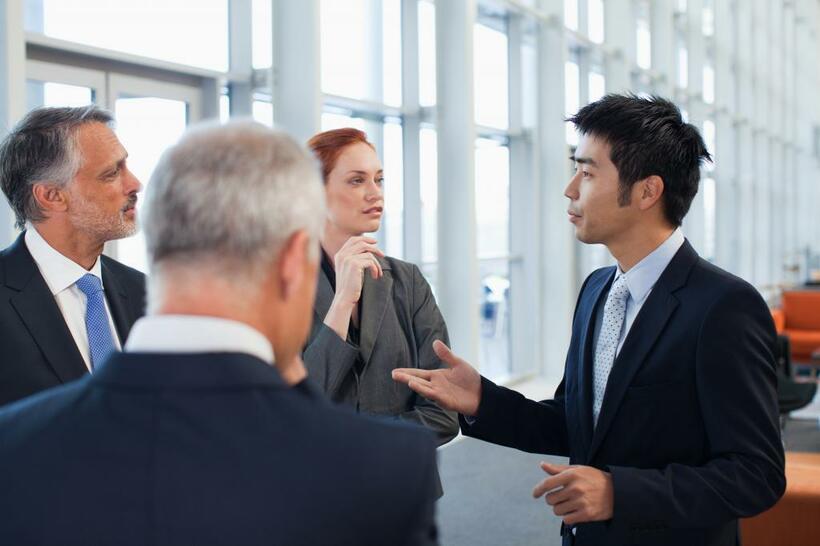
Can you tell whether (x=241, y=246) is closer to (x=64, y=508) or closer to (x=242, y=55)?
(x=64, y=508)

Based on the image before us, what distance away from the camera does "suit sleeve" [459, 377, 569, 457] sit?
214 centimetres

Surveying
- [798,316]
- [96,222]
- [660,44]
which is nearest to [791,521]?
[96,222]

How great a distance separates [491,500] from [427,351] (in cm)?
313

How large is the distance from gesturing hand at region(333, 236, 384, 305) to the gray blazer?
0.10m

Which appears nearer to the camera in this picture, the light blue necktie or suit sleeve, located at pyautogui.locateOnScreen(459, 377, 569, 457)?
suit sleeve, located at pyautogui.locateOnScreen(459, 377, 569, 457)

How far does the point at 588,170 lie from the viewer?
2.20 m

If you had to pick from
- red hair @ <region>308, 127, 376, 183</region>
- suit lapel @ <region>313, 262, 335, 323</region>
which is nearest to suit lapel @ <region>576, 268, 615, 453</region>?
suit lapel @ <region>313, 262, 335, 323</region>

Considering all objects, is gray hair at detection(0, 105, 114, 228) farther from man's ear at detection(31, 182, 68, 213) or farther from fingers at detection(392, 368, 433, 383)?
fingers at detection(392, 368, 433, 383)

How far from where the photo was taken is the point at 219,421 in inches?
35.5

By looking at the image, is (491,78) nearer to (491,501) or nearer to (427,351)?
(491,501)

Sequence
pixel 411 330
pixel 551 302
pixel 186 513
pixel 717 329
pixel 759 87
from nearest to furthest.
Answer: pixel 186 513
pixel 717 329
pixel 411 330
pixel 551 302
pixel 759 87

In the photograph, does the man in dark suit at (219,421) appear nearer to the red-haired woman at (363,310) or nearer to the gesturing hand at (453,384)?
the gesturing hand at (453,384)

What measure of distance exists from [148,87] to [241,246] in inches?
165

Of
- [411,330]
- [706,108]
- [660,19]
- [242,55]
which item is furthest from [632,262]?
[706,108]
